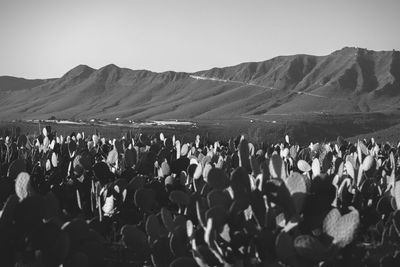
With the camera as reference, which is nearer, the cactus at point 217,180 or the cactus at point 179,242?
the cactus at point 179,242

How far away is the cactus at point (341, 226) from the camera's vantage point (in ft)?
6.48

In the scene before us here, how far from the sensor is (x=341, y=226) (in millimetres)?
2027

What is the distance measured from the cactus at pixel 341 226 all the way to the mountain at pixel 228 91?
92808 millimetres

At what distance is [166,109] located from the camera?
11681 centimetres

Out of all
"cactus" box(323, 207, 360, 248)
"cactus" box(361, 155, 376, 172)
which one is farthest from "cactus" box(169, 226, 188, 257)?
"cactus" box(361, 155, 376, 172)

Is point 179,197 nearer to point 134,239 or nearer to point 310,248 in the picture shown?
point 134,239

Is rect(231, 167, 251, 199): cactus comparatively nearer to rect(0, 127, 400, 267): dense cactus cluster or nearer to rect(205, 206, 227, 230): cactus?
rect(0, 127, 400, 267): dense cactus cluster

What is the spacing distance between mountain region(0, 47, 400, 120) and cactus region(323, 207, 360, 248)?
92.8 metres

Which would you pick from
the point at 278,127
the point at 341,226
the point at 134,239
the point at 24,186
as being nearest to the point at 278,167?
the point at 341,226

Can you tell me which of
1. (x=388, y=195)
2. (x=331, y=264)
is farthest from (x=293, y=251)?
(x=388, y=195)

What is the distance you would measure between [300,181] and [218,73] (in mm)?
167869

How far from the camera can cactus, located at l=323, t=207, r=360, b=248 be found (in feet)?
6.48

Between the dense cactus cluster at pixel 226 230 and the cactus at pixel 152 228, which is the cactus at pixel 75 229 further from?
the cactus at pixel 152 228

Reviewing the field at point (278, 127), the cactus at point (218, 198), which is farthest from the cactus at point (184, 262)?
the field at point (278, 127)
